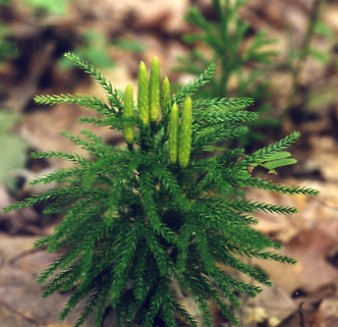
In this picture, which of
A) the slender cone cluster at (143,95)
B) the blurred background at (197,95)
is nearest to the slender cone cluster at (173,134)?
the slender cone cluster at (143,95)

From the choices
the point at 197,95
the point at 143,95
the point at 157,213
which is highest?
the point at 197,95

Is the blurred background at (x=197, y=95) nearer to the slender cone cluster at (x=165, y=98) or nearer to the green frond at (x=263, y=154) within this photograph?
the green frond at (x=263, y=154)

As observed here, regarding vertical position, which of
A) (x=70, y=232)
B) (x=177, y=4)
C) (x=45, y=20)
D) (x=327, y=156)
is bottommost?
(x=70, y=232)

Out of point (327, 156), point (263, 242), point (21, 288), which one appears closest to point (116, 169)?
point (263, 242)

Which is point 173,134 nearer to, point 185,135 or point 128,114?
point 185,135

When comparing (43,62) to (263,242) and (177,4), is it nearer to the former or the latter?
(177,4)

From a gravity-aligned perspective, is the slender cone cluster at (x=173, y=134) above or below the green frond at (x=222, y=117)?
below

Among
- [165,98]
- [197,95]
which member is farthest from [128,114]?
[197,95]

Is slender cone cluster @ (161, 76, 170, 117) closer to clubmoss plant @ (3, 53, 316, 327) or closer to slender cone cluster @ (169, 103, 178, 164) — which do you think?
clubmoss plant @ (3, 53, 316, 327)
